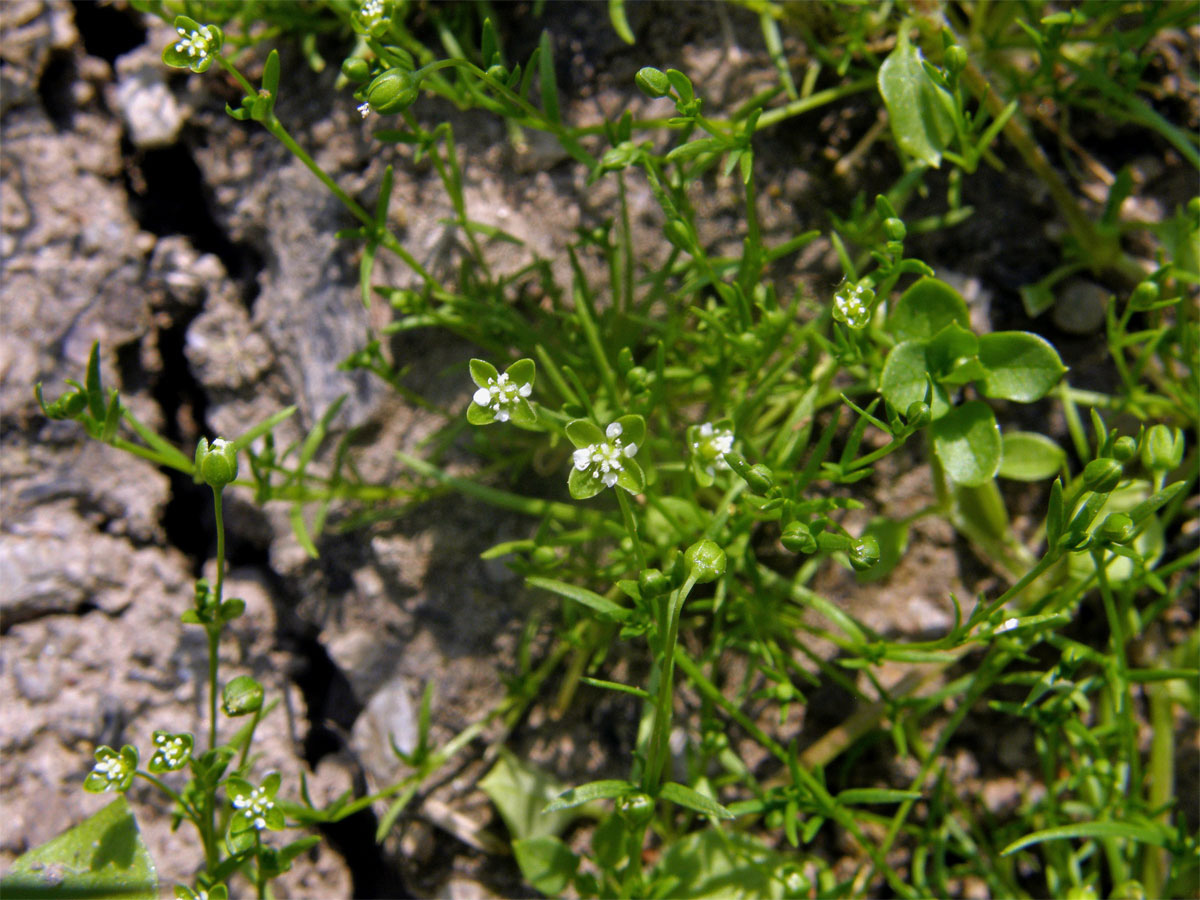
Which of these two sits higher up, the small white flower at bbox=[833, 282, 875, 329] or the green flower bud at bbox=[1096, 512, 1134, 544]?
the small white flower at bbox=[833, 282, 875, 329]

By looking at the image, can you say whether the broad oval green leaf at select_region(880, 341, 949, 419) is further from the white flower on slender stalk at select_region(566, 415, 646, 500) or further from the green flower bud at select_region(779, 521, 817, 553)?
the white flower on slender stalk at select_region(566, 415, 646, 500)

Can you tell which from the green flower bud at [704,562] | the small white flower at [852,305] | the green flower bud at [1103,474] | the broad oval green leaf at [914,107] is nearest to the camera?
the green flower bud at [704,562]

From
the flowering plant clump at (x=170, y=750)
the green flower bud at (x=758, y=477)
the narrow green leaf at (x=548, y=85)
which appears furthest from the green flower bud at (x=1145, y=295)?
the flowering plant clump at (x=170, y=750)

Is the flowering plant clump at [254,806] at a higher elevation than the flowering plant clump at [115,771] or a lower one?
lower

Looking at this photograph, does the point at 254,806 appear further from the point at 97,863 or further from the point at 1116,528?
the point at 1116,528

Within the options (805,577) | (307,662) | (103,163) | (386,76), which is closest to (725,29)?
(386,76)

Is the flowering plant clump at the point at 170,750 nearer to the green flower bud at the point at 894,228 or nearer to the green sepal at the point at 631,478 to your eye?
the green sepal at the point at 631,478

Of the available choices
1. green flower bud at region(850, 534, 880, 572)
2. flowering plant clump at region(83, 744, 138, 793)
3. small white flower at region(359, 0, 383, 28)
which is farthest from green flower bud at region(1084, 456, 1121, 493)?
flowering plant clump at region(83, 744, 138, 793)
